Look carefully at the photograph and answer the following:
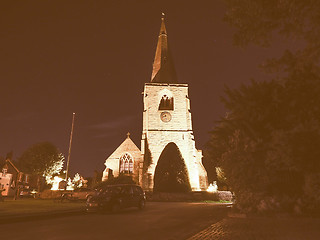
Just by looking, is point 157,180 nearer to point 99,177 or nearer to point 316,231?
point 99,177

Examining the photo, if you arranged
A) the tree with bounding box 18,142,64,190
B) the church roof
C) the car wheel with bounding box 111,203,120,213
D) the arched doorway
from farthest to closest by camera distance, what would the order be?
the tree with bounding box 18,142,64,190, the church roof, the arched doorway, the car wheel with bounding box 111,203,120,213

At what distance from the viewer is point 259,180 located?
1271cm

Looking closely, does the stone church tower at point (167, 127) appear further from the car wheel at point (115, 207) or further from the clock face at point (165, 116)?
the car wheel at point (115, 207)

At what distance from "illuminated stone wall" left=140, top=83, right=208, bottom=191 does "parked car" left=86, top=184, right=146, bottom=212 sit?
1791cm

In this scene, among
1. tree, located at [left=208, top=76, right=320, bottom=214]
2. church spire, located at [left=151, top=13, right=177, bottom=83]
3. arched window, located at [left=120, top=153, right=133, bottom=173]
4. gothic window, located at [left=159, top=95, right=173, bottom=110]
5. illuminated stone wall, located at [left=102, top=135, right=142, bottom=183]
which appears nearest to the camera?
tree, located at [left=208, top=76, right=320, bottom=214]

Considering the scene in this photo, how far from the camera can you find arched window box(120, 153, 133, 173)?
37934 mm

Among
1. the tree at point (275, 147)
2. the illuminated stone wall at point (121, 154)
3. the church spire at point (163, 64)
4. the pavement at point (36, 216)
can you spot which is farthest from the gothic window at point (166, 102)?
the pavement at point (36, 216)

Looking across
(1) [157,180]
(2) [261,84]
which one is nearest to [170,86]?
(1) [157,180]

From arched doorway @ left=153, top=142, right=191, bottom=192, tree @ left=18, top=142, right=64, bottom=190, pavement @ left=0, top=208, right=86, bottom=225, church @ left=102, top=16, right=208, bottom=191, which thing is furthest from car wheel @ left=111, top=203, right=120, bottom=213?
tree @ left=18, top=142, right=64, bottom=190

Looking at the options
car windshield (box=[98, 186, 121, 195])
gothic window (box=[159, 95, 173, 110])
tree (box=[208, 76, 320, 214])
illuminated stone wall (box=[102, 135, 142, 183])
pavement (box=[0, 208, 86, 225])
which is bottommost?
pavement (box=[0, 208, 86, 225])

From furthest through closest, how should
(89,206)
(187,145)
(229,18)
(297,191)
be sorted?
1. (187,145)
2. (89,206)
3. (297,191)
4. (229,18)

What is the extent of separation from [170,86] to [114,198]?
91.2ft

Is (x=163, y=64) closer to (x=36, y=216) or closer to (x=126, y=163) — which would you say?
(x=126, y=163)

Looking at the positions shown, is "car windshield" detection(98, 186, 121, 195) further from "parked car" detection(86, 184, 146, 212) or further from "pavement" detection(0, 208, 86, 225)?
"pavement" detection(0, 208, 86, 225)
